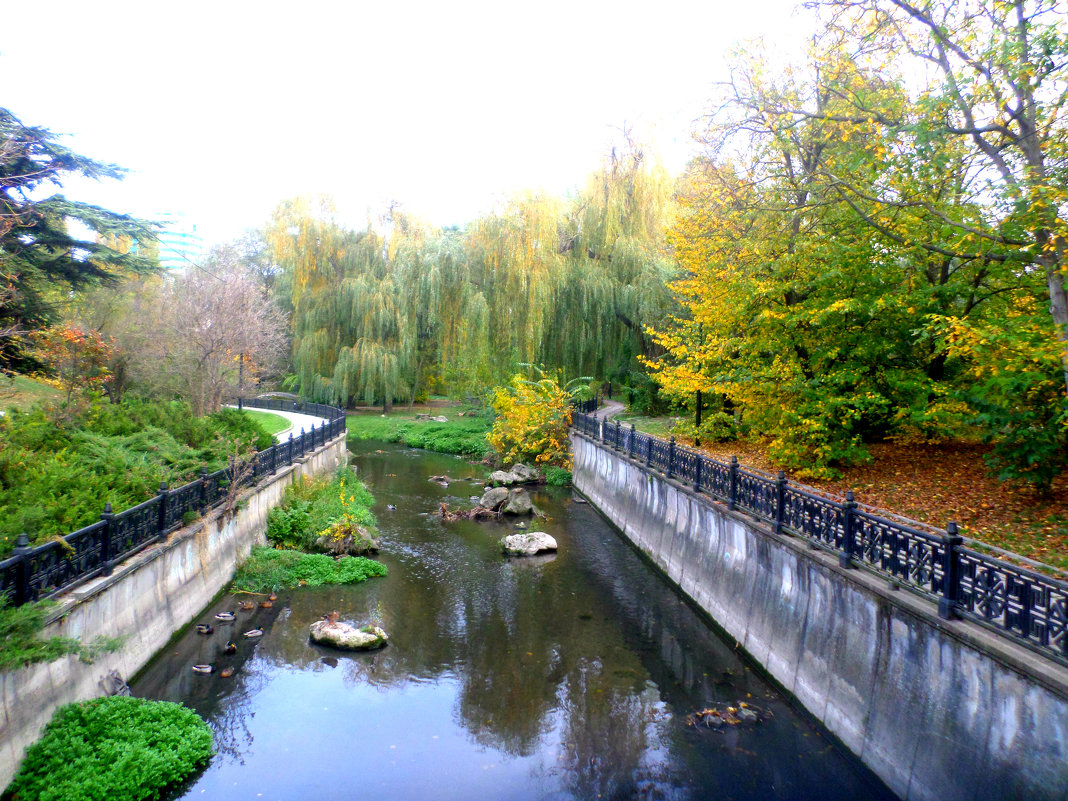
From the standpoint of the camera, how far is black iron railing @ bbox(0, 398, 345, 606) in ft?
20.4

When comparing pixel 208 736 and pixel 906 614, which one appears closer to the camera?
pixel 906 614

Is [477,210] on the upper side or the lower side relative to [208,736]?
upper

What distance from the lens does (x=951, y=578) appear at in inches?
227

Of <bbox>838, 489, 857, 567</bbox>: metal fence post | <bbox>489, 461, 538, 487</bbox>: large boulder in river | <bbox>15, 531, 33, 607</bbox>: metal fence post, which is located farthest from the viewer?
<bbox>489, 461, 538, 487</bbox>: large boulder in river

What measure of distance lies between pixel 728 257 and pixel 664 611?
7429 mm

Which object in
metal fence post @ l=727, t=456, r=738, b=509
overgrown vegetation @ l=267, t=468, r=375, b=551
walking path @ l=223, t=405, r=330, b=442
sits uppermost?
metal fence post @ l=727, t=456, r=738, b=509

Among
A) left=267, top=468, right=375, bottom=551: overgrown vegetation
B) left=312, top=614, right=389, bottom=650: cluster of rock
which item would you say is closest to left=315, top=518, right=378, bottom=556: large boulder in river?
left=267, top=468, right=375, bottom=551: overgrown vegetation

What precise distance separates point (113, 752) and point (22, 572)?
1.97m

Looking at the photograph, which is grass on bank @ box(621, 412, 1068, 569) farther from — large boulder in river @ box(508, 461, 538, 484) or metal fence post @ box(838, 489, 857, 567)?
large boulder in river @ box(508, 461, 538, 484)

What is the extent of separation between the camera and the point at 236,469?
12.3 metres

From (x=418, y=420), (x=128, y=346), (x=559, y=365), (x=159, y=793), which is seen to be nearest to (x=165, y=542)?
(x=159, y=793)

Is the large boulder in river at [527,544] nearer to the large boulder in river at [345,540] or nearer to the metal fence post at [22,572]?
the large boulder in river at [345,540]

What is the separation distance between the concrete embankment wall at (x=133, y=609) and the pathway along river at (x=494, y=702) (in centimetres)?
48

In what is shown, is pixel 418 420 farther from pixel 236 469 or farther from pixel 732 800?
pixel 732 800
